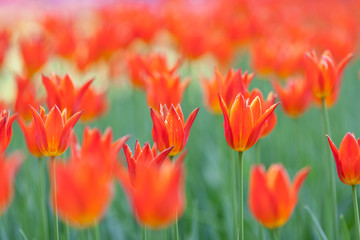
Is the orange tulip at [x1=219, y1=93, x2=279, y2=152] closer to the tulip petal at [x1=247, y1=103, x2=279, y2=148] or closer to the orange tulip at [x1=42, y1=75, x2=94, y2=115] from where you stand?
the tulip petal at [x1=247, y1=103, x2=279, y2=148]

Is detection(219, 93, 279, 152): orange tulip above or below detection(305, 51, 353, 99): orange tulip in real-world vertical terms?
below

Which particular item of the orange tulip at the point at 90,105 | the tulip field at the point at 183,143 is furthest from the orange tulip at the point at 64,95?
the orange tulip at the point at 90,105

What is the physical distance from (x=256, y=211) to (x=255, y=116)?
10.8 inches

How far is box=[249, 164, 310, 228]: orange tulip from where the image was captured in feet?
3.78

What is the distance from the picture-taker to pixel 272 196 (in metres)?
1.19

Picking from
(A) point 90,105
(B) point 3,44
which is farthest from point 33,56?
(A) point 90,105

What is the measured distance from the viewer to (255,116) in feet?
4.38

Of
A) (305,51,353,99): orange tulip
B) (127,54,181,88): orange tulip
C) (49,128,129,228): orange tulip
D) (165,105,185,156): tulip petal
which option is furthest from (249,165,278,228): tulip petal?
(127,54,181,88): orange tulip

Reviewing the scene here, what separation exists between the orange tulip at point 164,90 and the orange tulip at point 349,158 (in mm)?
742

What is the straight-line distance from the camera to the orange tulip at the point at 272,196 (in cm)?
115

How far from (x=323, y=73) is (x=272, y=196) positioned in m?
0.69

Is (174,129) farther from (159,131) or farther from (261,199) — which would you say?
(261,199)

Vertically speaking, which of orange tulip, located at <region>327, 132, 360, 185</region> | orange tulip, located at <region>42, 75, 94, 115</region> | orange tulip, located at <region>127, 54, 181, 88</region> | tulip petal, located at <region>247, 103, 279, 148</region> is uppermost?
orange tulip, located at <region>127, 54, 181, 88</region>

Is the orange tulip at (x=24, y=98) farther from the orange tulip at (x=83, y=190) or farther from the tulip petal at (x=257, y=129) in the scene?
the orange tulip at (x=83, y=190)
